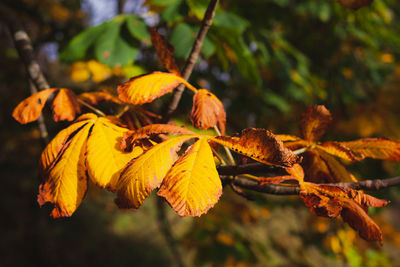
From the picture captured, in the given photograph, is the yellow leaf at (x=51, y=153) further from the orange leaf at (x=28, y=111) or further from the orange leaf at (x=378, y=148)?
the orange leaf at (x=378, y=148)

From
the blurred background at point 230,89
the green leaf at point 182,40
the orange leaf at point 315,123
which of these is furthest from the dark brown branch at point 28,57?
the orange leaf at point 315,123

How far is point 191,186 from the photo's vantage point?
14.3 inches

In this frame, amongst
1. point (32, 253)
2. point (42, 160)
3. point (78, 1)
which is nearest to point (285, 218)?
point (32, 253)

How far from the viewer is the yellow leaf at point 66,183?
423 mm

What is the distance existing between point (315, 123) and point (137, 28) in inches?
28.5

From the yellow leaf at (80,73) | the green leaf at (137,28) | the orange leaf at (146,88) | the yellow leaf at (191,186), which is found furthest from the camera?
the yellow leaf at (80,73)

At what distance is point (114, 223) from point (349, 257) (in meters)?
4.50

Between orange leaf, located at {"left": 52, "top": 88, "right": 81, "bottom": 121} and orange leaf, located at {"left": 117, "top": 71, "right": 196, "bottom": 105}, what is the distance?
5.8 inches

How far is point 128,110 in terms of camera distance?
62 centimetres

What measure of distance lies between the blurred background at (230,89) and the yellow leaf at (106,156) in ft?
1.21

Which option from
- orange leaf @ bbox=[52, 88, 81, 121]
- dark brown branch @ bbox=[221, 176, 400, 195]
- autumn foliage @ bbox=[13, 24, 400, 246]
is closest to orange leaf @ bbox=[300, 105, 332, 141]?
autumn foliage @ bbox=[13, 24, 400, 246]

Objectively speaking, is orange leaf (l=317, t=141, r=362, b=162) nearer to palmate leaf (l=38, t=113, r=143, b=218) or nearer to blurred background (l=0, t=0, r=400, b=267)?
palmate leaf (l=38, t=113, r=143, b=218)

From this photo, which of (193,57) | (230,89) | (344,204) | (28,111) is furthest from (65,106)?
(230,89)

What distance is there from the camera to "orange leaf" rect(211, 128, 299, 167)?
0.36m
